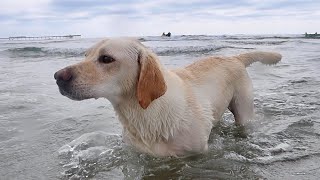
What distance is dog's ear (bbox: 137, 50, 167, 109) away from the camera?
4.02 meters

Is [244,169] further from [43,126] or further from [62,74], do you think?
[43,126]

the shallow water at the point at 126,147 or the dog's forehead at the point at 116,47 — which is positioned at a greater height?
the dog's forehead at the point at 116,47

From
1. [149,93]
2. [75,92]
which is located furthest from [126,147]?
[75,92]

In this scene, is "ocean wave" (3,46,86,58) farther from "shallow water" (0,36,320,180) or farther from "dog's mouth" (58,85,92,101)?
"dog's mouth" (58,85,92,101)

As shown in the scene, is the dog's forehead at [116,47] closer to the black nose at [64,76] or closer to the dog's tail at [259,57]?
the black nose at [64,76]

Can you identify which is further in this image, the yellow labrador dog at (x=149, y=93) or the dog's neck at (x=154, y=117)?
the dog's neck at (x=154, y=117)

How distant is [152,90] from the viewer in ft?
13.2

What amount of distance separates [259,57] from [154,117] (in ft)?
9.81

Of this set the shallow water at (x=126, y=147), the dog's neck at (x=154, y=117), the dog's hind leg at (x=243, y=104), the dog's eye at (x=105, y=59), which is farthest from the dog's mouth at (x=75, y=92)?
the dog's hind leg at (x=243, y=104)

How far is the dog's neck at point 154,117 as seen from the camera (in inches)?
171

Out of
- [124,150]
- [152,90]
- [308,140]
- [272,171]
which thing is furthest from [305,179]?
[124,150]

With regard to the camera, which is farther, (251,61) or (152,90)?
(251,61)

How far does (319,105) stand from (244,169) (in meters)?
3.59

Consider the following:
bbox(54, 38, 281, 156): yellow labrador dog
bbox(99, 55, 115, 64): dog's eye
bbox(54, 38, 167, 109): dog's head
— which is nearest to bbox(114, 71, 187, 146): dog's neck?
bbox(54, 38, 281, 156): yellow labrador dog
